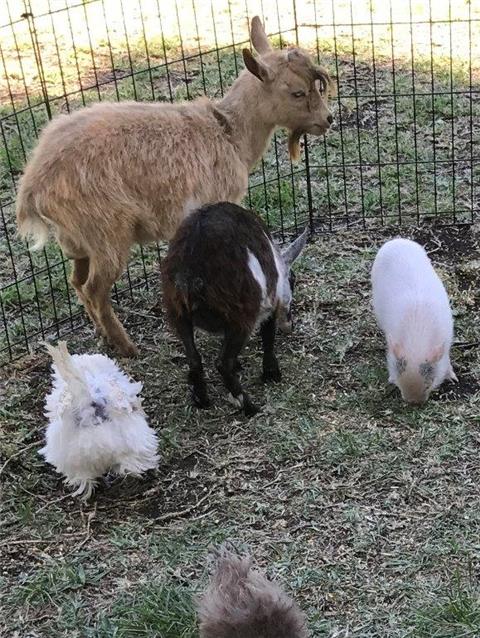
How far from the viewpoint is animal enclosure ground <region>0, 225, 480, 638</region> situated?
3.32 m

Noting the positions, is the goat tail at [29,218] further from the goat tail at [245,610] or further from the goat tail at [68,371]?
the goat tail at [245,610]

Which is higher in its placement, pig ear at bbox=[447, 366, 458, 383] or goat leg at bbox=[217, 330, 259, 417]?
goat leg at bbox=[217, 330, 259, 417]

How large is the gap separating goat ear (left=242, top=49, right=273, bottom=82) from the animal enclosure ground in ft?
4.29

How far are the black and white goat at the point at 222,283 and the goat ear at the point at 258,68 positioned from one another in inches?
36.7

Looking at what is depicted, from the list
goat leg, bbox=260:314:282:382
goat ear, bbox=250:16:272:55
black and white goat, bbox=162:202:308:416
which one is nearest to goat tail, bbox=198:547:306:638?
black and white goat, bbox=162:202:308:416

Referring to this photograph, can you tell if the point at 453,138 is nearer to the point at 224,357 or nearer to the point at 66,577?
the point at 224,357

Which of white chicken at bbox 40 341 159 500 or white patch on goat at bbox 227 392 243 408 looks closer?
white chicken at bbox 40 341 159 500

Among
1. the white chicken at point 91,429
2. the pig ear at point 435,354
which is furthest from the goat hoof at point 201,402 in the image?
the pig ear at point 435,354

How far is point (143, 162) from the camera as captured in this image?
4633mm

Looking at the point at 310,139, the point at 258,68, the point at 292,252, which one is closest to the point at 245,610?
the point at 292,252

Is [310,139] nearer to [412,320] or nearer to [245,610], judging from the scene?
[412,320]

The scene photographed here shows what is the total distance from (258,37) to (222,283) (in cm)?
190

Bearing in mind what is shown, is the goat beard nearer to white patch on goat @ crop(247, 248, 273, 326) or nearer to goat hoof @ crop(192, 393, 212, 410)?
white patch on goat @ crop(247, 248, 273, 326)

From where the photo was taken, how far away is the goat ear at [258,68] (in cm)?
483
